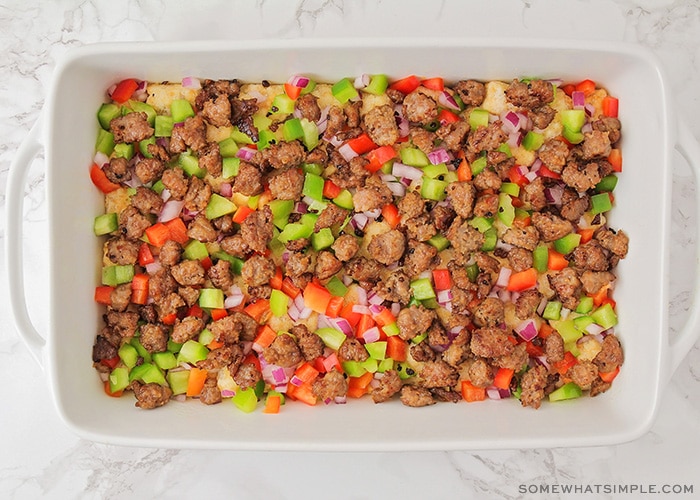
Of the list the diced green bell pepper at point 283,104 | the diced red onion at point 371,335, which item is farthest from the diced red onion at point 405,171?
the diced red onion at point 371,335

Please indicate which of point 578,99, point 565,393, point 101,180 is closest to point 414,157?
point 578,99

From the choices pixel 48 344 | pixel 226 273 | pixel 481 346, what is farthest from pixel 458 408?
pixel 48 344

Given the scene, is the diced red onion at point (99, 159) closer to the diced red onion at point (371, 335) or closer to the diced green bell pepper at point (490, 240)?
the diced red onion at point (371, 335)

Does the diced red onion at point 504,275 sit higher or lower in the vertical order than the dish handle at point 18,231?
lower

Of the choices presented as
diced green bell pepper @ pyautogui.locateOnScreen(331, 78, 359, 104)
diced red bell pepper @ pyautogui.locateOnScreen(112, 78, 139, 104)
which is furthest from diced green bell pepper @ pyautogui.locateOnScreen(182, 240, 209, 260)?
diced green bell pepper @ pyautogui.locateOnScreen(331, 78, 359, 104)

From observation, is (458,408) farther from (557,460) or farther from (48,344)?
(48,344)

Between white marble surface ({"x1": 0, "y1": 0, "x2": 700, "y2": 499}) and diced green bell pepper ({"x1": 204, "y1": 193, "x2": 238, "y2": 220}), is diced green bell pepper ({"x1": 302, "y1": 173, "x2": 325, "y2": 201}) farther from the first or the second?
white marble surface ({"x1": 0, "y1": 0, "x2": 700, "y2": 499})

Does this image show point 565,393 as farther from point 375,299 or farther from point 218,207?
point 218,207
